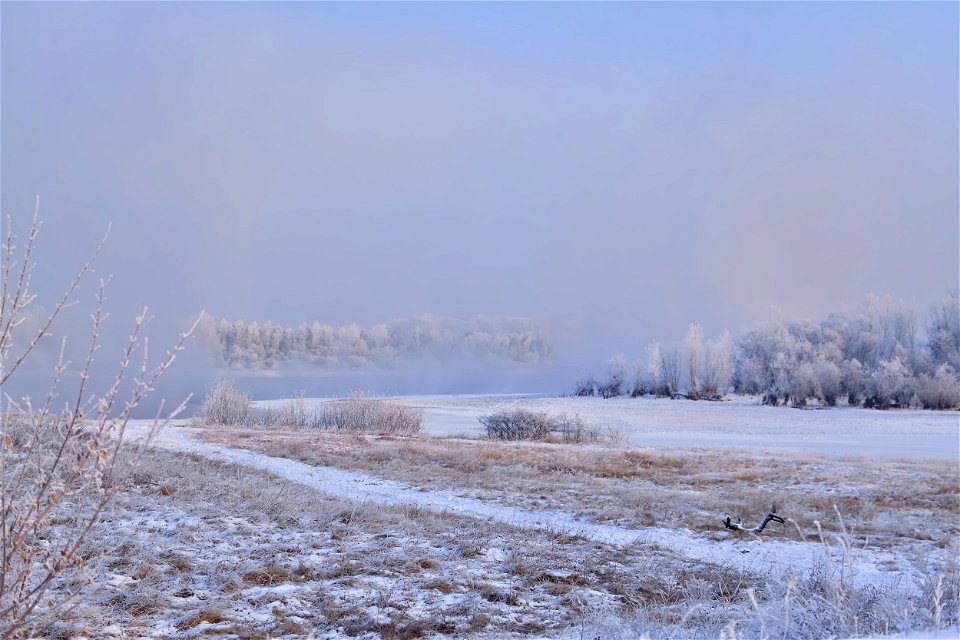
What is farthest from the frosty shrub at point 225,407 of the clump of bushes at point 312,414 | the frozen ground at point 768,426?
the frozen ground at point 768,426

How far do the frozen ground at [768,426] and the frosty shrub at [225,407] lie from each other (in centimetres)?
1194

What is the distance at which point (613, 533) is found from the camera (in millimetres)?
11859

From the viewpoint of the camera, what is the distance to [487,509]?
13953 mm

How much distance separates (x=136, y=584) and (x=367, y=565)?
2.70 m

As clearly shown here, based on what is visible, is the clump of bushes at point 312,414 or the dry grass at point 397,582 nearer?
the dry grass at point 397,582

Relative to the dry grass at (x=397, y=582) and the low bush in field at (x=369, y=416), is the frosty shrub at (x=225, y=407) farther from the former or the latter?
the dry grass at (x=397, y=582)

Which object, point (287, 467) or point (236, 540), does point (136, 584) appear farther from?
point (287, 467)

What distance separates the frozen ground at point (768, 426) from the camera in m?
35.6

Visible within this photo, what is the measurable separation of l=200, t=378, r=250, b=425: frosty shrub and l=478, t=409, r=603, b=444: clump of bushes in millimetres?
16142

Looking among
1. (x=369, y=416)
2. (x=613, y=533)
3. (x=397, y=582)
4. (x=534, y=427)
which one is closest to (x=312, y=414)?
(x=369, y=416)

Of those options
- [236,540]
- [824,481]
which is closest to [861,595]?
[236,540]

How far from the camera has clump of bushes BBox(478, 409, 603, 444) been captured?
120 feet

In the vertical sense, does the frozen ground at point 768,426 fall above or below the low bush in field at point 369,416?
below

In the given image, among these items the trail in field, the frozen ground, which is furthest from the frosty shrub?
the trail in field
